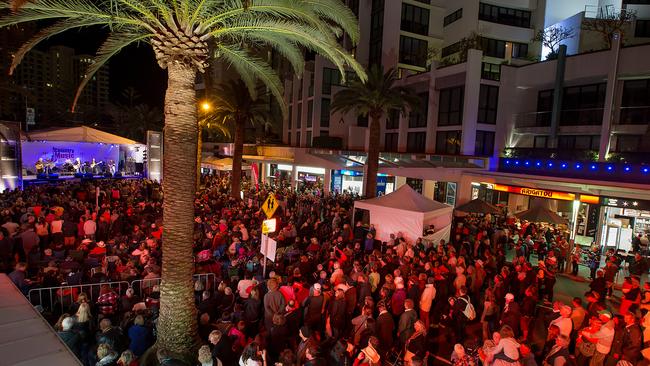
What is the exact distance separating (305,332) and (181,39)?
529 cm

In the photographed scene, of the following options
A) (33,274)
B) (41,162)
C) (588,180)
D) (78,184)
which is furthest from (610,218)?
(41,162)

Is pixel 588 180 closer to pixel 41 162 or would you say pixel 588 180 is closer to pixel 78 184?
pixel 78 184

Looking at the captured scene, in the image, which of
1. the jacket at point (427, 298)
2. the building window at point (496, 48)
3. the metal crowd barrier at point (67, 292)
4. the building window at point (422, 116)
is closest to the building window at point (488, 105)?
the building window at point (422, 116)

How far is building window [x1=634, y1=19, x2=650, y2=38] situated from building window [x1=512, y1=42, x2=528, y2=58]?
896cm

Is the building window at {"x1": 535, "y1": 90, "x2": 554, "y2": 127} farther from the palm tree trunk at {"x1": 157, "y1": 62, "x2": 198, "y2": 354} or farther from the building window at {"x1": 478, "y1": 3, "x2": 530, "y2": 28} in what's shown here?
the palm tree trunk at {"x1": 157, "y1": 62, "x2": 198, "y2": 354}

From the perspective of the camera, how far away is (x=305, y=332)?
6.58 meters

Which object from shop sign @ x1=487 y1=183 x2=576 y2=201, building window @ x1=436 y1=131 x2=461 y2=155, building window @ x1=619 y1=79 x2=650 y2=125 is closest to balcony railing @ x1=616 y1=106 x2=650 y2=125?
building window @ x1=619 y1=79 x2=650 y2=125

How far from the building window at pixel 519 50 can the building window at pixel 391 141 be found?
11.6m

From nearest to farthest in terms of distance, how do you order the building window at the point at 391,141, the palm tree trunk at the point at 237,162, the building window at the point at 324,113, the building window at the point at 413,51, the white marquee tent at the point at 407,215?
1. the white marquee tent at the point at 407,215
2. the palm tree trunk at the point at 237,162
3. the building window at the point at 391,141
4. the building window at the point at 413,51
5. the building window at the point at 324,113

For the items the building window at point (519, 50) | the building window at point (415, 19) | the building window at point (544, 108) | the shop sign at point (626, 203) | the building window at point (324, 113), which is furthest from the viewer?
the building window at point (324, 113)

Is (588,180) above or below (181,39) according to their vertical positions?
below

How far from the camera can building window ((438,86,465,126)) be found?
92.8 ft

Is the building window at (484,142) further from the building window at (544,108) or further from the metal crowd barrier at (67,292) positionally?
the metal crowd barrier at (67,292)

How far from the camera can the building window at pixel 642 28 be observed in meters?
25.2
